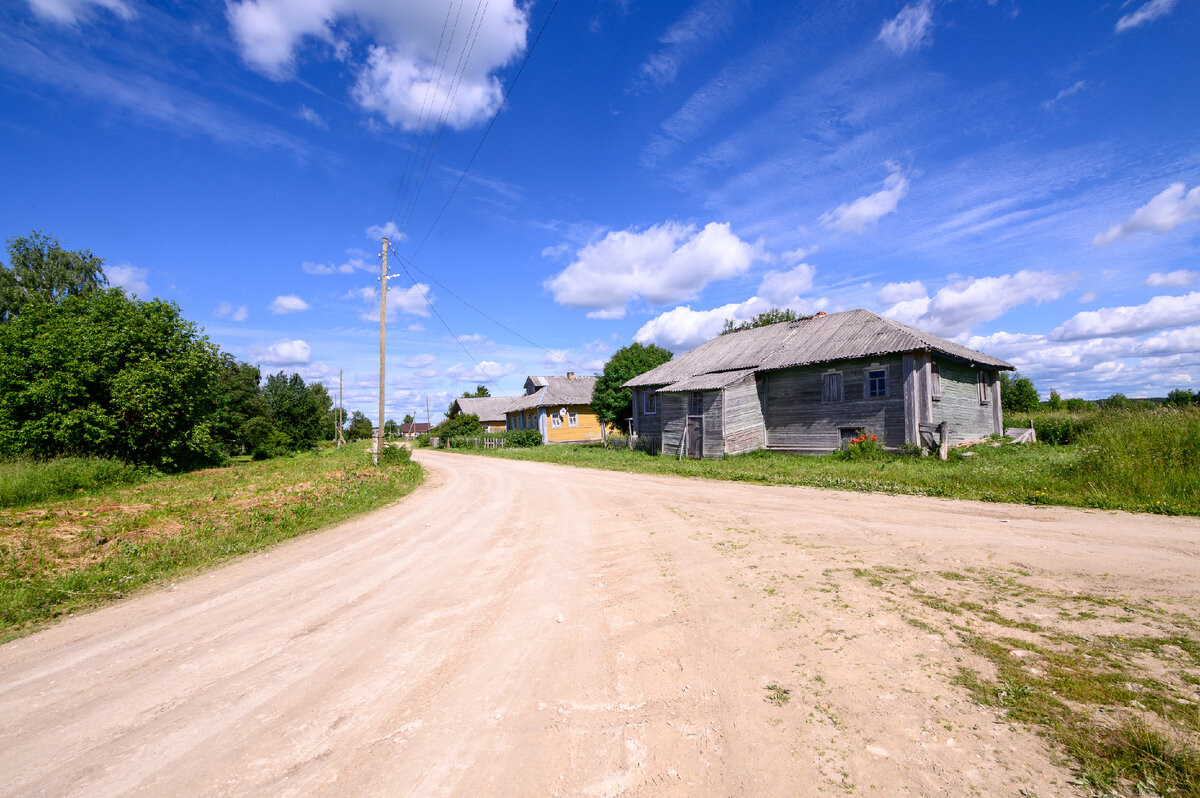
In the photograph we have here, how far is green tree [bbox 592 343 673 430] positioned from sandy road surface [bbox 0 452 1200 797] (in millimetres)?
27513

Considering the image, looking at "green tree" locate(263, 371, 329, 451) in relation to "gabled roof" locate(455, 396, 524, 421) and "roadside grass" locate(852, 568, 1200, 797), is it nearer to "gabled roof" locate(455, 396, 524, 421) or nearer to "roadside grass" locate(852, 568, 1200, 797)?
"gabled roof" locate(455, 396, 524, 421)

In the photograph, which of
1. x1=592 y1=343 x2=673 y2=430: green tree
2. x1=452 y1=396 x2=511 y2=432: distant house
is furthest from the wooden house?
x1=592 y1=343 x2=673 y2=430: green tree

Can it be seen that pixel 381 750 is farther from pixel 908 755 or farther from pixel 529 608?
pixel 908 755

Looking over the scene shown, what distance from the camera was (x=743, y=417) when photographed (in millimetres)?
22578

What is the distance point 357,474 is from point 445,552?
12.6 meters

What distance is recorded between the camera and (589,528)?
9.16m

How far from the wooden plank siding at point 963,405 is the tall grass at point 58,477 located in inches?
1138

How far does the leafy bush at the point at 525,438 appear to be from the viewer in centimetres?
4219

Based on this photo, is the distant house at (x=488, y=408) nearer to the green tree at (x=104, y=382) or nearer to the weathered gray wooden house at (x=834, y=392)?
the green tree at (x=104, y=382)

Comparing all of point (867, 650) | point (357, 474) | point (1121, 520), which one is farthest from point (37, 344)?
point (1121, 520)

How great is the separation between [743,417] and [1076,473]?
12.3 m

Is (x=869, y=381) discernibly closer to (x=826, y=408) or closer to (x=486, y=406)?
(x=826, y=408)

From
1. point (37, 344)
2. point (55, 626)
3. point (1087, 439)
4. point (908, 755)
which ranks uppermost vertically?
point (37, 344)

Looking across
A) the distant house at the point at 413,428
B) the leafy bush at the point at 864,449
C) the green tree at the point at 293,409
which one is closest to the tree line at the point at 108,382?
the green tree at the point at 293,409
